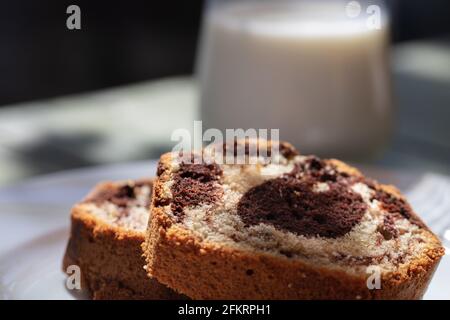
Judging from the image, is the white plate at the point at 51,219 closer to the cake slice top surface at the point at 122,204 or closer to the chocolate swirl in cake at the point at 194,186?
the cake slice top surface at the point at 122,204

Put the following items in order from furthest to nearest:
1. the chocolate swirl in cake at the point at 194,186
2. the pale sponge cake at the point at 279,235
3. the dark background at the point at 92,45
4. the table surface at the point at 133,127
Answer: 1. the dark background at the point at 92,45
2. the table surface at the point at 133,127
3. the chocolate swirl in cake at the point at 194,186
4. the pale sponge cake at the point at 279,235

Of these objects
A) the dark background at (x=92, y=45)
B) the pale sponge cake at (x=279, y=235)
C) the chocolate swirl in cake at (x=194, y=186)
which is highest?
the chocolate swirl in cake at (x=194, y=186)

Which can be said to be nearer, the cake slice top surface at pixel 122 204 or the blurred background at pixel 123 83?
the cake slice top surface at pixel 122 204

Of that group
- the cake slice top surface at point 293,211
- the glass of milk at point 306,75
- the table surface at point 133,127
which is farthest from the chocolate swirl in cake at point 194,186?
the table surface at point 133,127

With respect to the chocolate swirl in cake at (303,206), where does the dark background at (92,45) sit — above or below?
below

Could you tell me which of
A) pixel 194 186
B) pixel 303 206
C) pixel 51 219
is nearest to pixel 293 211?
pixel 303 206

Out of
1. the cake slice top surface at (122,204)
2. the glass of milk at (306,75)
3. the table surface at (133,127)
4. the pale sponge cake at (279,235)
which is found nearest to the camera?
the pale sponge cake at (279,235)

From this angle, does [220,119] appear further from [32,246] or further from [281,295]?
[281,295]

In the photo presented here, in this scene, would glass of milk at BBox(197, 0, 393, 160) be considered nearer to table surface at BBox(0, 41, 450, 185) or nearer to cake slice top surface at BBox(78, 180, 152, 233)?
table surface at BBox(0, 41, 450, 185)
